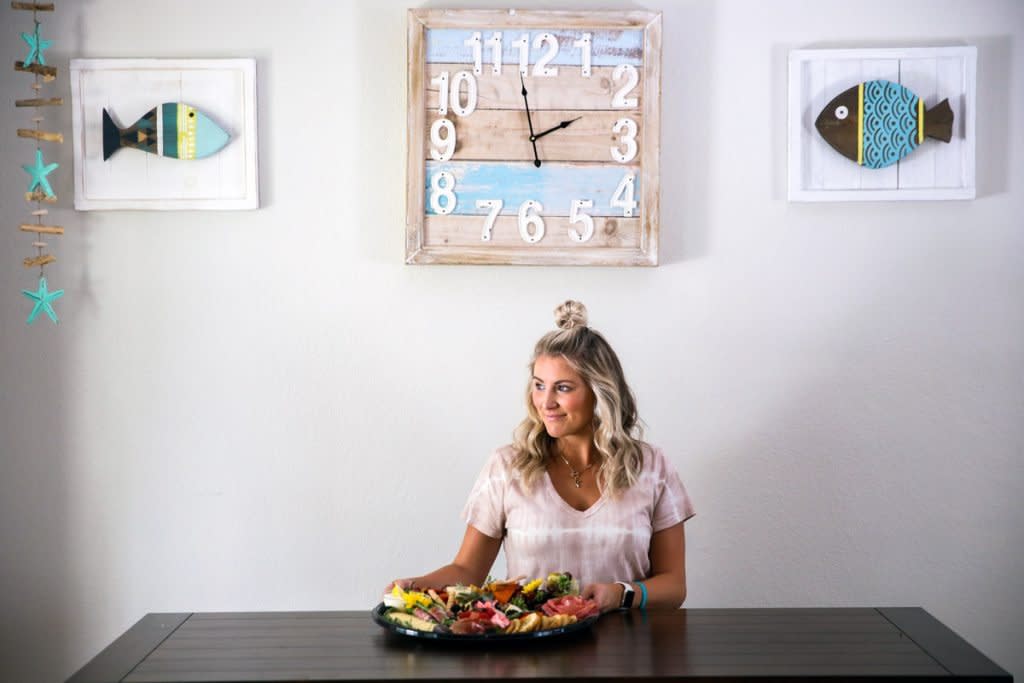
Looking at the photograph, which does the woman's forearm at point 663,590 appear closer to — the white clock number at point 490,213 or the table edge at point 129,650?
the table edge at point 129,650

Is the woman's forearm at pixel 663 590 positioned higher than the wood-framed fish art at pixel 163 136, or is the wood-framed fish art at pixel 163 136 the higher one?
the wood-framed fish art at pixel 163 136

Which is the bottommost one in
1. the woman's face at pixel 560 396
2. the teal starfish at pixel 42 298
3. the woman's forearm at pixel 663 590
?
the woman's forearm at pixel 663 590

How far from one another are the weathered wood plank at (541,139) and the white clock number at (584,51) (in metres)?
0.11

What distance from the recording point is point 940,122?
2900 mm

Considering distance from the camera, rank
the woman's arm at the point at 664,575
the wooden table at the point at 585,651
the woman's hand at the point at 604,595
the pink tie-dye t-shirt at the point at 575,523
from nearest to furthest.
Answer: the wooden table at the point at 585,651
the woman's hand at the point at 604,595
the woman's arm at the point at 664,575
the pink tie-dye t-shirt at the point at 575,523

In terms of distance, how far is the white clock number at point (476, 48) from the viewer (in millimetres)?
2863

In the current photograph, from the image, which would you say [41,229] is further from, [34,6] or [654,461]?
[654,461]

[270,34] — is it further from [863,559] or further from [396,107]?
[863,559]

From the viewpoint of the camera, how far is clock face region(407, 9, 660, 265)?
9.41 ft

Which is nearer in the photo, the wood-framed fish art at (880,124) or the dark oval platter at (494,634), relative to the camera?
the dark oval platter at (494,634)

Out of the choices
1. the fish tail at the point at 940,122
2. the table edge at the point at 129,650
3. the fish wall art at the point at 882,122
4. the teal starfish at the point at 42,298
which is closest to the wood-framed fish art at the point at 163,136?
the teal starfish at the point at 42,298

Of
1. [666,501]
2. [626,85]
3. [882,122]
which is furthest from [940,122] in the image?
[666,501]

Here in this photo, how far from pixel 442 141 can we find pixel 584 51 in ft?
1.45

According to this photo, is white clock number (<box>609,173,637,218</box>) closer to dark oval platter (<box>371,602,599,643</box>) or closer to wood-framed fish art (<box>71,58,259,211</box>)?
wood-framed fish art (<box>71,58,259,211</box>)
